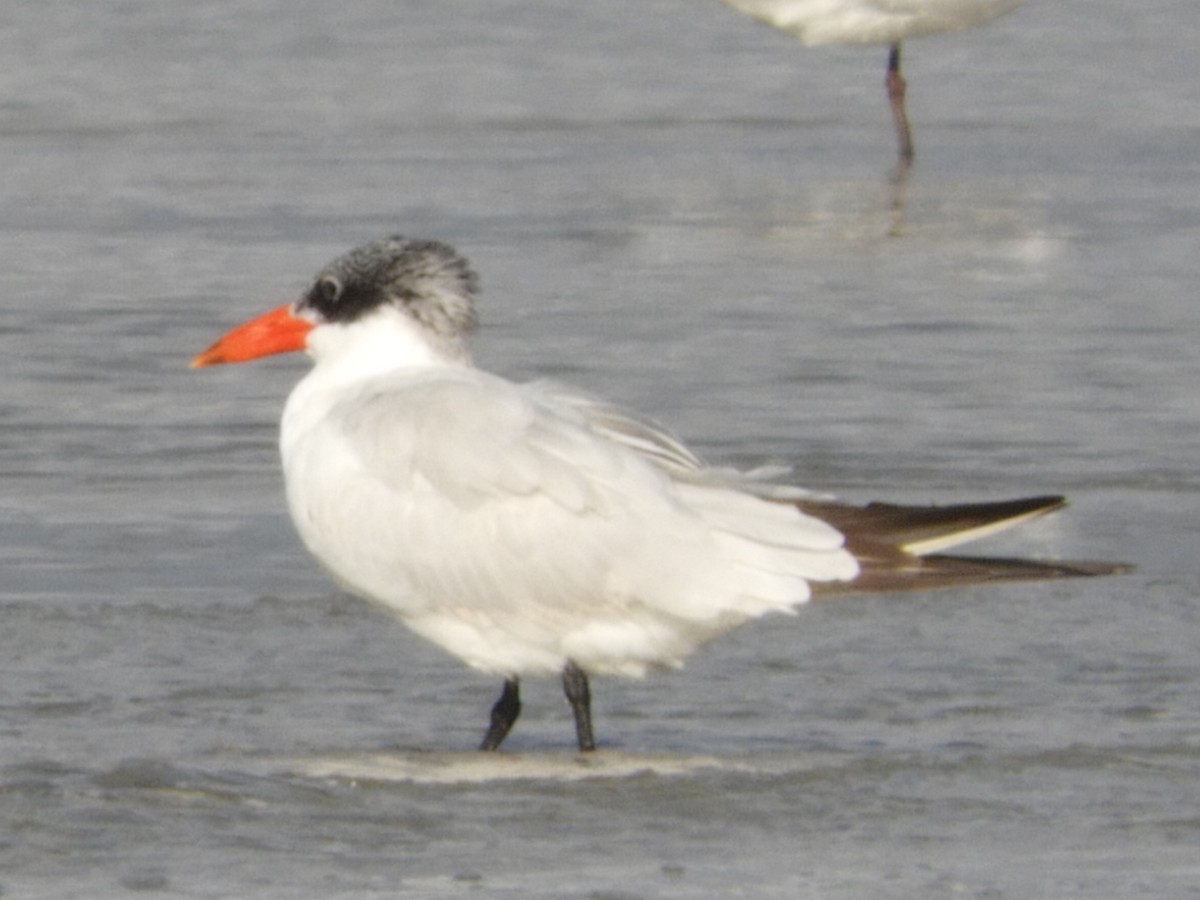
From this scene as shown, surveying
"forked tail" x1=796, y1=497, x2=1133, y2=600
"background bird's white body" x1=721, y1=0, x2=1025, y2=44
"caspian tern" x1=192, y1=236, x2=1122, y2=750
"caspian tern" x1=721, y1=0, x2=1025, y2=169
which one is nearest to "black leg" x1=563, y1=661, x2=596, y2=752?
"caspian tern" x1=192, y1=236, x2=1122, y2=750

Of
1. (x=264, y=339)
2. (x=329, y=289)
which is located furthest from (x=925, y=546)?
(x=264, y=339)

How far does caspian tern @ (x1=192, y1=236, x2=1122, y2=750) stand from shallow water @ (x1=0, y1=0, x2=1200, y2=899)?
0.74 feet

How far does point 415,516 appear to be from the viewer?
5.30 m

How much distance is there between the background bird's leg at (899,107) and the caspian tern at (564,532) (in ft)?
21.8

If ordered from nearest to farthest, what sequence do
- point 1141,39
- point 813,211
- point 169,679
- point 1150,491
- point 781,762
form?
point 781,762 < point 169,679 < point 1150,491 < point 813,211 < point 1141,39

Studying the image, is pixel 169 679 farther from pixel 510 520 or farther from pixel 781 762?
pixel 781 762

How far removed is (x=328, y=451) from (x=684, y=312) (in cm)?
372

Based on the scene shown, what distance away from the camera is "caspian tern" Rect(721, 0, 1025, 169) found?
12.7m

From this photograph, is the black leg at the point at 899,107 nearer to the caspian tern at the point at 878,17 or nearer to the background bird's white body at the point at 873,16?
the caspian tern at the point at 878,17

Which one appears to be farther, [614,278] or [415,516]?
[614,278]

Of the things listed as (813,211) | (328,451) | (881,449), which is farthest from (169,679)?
(813,211)

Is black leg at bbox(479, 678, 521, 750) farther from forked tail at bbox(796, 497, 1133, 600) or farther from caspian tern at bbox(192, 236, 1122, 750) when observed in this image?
forked tail at bbox(796, 497, 1133, 600)

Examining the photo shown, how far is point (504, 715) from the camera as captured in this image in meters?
5.37

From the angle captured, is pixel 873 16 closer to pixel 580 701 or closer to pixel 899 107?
pixel 899 107
